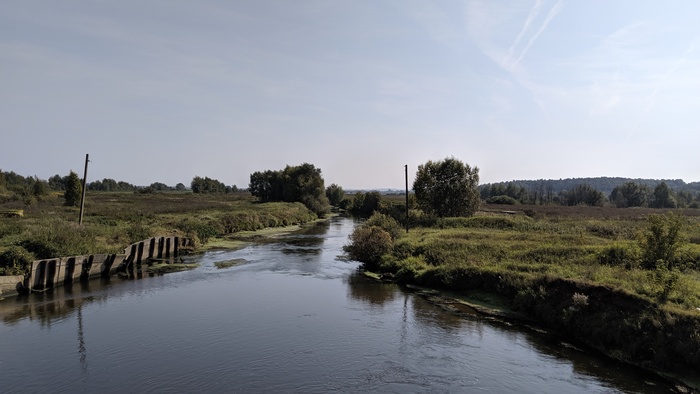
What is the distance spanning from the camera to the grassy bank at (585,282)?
591 inches

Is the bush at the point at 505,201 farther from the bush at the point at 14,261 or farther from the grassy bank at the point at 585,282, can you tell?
the bush at the point at 14,261

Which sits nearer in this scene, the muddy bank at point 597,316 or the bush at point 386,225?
the muddy bank at point 597,316

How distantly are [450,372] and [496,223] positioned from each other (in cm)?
3741

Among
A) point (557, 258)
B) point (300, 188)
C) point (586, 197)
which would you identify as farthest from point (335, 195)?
point (557, 258)

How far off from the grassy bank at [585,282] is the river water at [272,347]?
114 cm

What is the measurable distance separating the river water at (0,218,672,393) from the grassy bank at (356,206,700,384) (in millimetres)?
1138

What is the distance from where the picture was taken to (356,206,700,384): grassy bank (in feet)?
49.2

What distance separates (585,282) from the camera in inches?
762

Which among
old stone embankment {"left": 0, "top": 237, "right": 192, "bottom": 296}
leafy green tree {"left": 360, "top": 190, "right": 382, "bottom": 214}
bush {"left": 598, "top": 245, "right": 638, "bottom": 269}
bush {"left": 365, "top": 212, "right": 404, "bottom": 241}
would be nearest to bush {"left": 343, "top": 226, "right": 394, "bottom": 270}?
bush {"left": 365, "top": 212, "right": 404, "bottom": 241}

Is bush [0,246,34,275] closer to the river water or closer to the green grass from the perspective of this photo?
the river water

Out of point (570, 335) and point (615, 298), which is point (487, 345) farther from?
point (615, 298)

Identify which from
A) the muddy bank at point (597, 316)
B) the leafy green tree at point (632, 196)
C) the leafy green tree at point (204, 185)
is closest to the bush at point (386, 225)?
the muddy bank at point (597, 316)

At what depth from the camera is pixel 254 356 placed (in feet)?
51.2

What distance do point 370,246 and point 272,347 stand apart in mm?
18480
